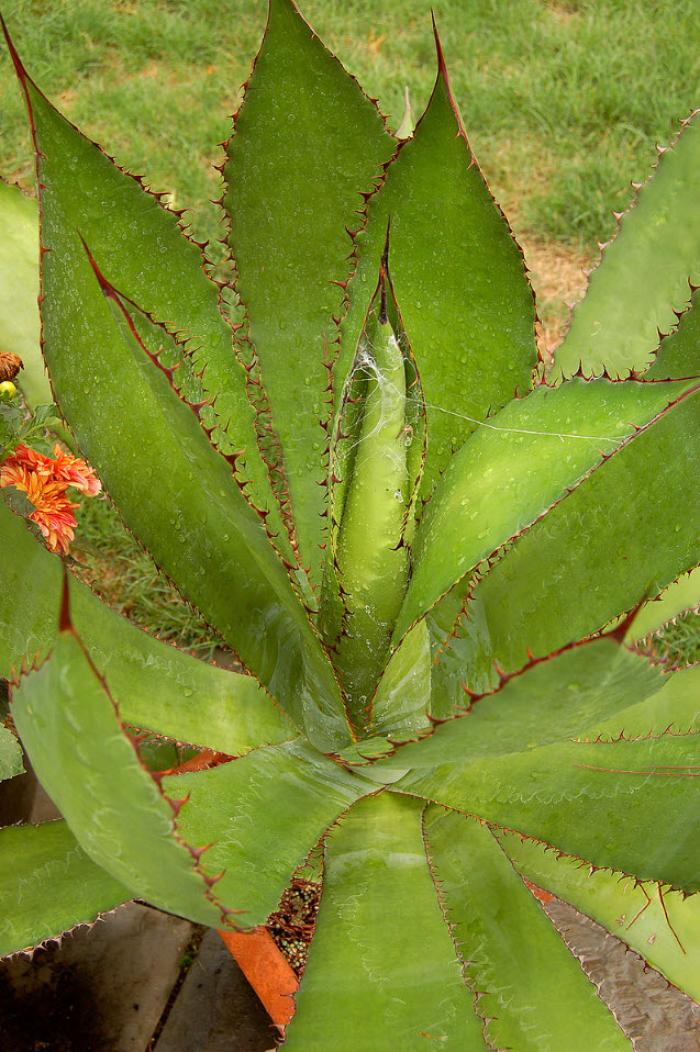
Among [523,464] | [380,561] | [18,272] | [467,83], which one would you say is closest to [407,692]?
[380,561]

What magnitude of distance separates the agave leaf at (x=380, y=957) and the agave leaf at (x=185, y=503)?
12 centimetres

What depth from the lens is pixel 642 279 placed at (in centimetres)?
113

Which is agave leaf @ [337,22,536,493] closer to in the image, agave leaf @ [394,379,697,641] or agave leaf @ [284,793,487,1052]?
agave leaf @ [394,379,697,641]

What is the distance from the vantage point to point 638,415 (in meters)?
0.75

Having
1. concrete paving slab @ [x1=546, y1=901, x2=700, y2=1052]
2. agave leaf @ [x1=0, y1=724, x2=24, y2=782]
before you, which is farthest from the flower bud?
concrete paving slab @ [x1=546, y1=901, x2=700, y2=1052]

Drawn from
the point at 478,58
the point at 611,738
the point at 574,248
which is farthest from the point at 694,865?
the point at 478,58

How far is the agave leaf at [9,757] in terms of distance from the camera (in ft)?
3.01

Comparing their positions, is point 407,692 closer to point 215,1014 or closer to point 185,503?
point 185,503

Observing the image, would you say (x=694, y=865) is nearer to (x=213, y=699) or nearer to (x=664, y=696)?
(x=664, y=696)

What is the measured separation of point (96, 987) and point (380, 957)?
69cm

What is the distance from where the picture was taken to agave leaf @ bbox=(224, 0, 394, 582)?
992 millimetres

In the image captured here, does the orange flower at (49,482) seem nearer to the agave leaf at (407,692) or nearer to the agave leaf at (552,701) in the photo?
the agave leaf at (407,692)

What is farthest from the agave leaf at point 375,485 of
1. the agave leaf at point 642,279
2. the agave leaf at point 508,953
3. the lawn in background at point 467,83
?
the lawn in background at point 467,83

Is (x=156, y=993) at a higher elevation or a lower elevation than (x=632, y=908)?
lower
